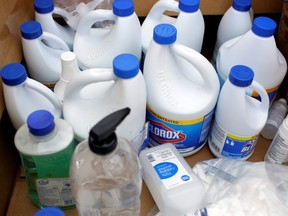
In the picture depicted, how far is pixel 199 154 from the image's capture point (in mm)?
765

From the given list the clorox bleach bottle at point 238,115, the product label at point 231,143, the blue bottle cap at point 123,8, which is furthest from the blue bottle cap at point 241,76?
the blue bottle cap at point 123,8

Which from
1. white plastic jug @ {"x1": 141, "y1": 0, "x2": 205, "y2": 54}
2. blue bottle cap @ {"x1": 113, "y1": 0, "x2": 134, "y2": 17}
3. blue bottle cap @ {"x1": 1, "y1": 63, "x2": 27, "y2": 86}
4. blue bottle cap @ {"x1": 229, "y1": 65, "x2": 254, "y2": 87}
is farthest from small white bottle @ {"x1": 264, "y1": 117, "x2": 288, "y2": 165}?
blue bottle cap @ {"x1": 1, "y1": 63, "x2": 27, "y2": 86}

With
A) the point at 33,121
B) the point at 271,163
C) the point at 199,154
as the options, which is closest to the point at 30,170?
the point at 33,121

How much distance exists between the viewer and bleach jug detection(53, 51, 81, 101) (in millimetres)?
655

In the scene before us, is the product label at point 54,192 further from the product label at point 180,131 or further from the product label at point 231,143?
the product label at point 231,143

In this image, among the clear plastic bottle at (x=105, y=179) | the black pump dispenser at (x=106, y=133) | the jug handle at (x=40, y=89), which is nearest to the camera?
the black pump dispenser at (x=106, y=133)

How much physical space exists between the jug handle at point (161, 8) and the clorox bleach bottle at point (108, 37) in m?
0.08

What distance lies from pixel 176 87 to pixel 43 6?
12.1 inches

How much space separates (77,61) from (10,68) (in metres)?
0.14

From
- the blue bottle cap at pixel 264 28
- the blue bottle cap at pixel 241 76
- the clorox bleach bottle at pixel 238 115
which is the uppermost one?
the blue bottle cap at pixel 264 28

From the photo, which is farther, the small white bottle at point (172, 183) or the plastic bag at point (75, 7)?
the plastic bag at point (75, 7)

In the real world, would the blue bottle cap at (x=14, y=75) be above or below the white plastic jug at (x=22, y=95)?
above

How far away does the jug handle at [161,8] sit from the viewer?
720mm

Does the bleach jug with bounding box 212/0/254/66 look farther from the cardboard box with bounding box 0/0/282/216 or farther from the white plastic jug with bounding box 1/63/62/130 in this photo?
the white plastic jug with bounding box 1/63/62/130
